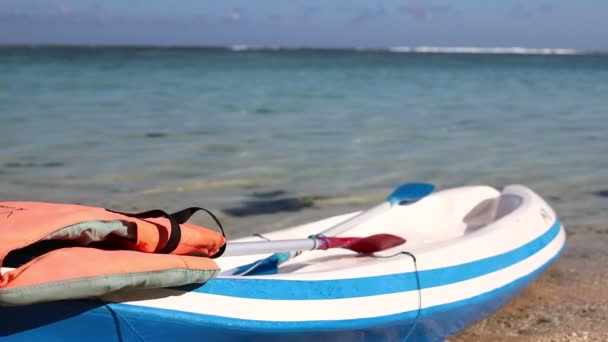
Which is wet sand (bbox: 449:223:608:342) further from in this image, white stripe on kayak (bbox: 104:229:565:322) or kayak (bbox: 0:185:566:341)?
white stripe on kayak (bbox: 104:229:565:322)

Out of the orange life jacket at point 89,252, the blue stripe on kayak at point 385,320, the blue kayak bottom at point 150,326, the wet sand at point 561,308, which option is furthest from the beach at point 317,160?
the orange life jacket at point 89,252

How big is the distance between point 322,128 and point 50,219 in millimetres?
7821

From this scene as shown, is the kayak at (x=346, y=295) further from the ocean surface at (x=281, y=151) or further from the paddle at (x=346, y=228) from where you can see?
the ocean surface at (x=281, y=151)

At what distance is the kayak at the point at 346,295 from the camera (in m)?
2.20

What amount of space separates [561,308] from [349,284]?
158cm

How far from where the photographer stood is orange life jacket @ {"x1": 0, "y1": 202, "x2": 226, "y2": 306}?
2.04 m

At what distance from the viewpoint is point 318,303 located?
103 inches

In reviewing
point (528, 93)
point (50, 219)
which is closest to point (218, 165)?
point (50, 219)

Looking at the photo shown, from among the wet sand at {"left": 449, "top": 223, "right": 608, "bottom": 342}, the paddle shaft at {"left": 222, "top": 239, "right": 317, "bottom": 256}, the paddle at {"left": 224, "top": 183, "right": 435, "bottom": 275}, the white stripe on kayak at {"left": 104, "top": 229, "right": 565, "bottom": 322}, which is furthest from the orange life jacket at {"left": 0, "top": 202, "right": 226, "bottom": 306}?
the wet sand at {"left": 449, "top": 223, "right": 608, "bottom": 342}

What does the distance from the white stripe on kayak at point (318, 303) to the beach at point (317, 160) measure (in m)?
0.40

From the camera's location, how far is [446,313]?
308 cm

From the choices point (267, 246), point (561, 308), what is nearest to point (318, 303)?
point (267, 246)

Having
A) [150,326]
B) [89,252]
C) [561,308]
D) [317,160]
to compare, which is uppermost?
[89,252]

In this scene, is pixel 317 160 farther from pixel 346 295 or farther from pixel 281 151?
pixel 346 295
